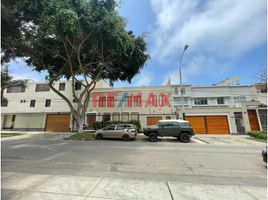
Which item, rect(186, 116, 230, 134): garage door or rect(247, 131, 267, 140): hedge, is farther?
rect(186, 116, 230, 134): garage door

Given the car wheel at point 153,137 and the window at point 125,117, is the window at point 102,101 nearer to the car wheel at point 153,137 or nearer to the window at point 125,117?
the window at point 125,117

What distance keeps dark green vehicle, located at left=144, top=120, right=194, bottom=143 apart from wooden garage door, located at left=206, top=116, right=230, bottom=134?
835 centimetres

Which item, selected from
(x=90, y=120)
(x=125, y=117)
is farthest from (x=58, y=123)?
(x=125, y=117)

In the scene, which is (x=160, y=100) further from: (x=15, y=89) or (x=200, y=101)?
(x=15, y=89)

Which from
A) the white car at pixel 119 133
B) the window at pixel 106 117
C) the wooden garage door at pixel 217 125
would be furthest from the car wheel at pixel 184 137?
the window at pixel 106 117

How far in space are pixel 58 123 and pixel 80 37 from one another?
16758 mm

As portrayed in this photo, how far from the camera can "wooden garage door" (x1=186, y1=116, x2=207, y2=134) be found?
22.1 meters

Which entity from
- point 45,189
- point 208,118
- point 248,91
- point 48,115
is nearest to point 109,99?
point 48,115

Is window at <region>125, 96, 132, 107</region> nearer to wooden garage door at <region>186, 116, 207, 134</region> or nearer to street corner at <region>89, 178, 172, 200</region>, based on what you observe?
wooden garage door at <region>186, 116, 207, 134</region>

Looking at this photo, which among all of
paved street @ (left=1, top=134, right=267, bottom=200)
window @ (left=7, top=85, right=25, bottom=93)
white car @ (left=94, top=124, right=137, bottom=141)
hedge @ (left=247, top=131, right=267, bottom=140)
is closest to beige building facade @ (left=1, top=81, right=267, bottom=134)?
window @ (left=7, top=85, right=25, bottom=93)

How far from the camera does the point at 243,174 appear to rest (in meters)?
5.70

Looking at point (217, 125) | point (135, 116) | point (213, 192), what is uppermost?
point (135, 116)

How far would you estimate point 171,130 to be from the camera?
15.3 metres

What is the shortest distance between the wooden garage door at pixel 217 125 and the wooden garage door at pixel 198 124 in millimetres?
643
